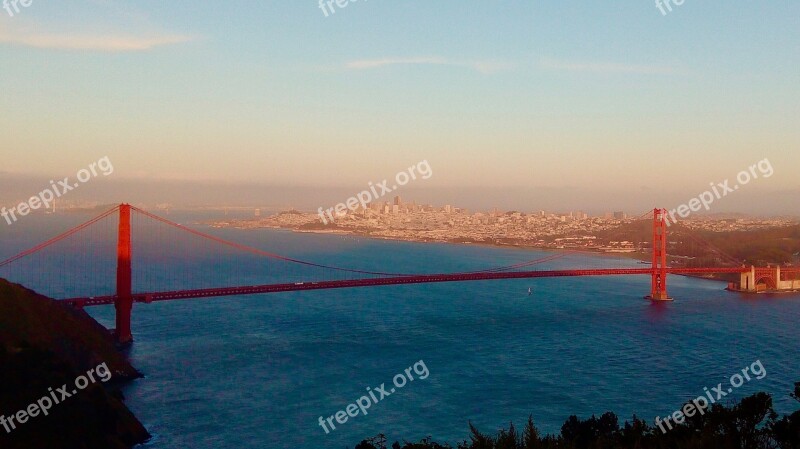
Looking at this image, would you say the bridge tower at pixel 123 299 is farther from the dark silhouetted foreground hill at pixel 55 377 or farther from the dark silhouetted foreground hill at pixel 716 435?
the dark silhouetted foreground hill at pixel 716 435

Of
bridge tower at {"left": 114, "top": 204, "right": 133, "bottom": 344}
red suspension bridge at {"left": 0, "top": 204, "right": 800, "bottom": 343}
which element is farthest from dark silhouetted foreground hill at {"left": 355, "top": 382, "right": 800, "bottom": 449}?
red suspension bridge at {"left": 0, "top": 204, "right": 800, "bottom": 343}

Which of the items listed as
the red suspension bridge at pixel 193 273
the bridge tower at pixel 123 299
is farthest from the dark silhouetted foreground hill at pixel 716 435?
the red suspension bridge at pixel 193 273

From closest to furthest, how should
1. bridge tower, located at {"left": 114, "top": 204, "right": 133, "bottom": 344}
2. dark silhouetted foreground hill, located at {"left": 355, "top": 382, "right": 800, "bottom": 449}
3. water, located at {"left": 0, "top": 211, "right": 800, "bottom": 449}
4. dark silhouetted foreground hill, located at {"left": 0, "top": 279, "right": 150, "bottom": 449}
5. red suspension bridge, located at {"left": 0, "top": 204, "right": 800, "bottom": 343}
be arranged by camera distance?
dark silhouetted foreground hill, located at {"left": 355, "top": 382, "right": 800, "bottom": 449} < dark silhouetted foreground hill, located at {"left": 0, "top": 279, "right": 150, "bottom": 449} < water, located at {"left": 0, "top": 211, "right": 800, "bottom": 449} < bridge tower, located at {"left": 114, "top": 204, "right": 133, "bottom": 344} < red suspension bridge, located at {"left": 0, "top": 204, "right": 800, "bottom": 343}

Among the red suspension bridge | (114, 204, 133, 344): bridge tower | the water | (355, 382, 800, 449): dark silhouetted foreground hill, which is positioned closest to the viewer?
(355, 382, 800, 449): dark silhouetted foreground hill

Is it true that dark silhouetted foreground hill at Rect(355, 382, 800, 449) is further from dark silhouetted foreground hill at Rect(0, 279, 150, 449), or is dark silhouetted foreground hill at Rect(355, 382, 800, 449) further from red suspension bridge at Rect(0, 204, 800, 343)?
red suspension bridge at Rect(0, 204, 800, 343)

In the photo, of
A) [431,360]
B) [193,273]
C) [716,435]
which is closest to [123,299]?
[431,360]

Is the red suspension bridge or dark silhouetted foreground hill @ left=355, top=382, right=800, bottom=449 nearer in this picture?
dark silhouetted foreground hill @ left=355, top=382, right=800, bottom=449

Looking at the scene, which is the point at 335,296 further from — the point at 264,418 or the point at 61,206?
the point at 61,206

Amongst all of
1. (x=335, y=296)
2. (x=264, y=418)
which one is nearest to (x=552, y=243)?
(x=335, y=296)
